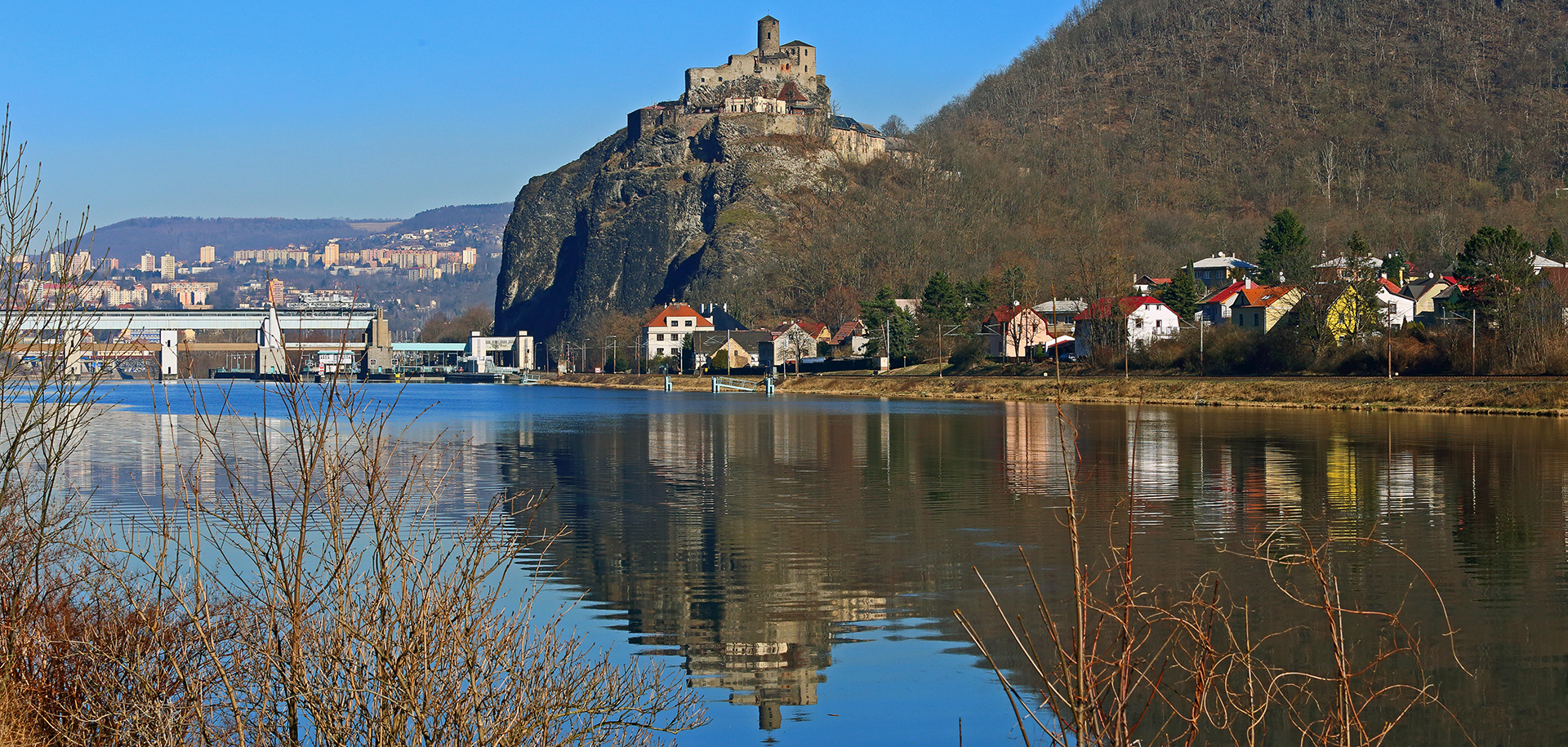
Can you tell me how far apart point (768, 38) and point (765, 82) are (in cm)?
706

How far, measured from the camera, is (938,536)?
18.4m

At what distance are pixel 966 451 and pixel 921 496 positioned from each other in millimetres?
10214

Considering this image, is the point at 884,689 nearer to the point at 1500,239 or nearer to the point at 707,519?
the point at 707,519

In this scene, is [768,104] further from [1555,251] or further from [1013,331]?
[1555,251]

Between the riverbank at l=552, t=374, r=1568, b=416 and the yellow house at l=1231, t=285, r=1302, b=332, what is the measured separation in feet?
49.3

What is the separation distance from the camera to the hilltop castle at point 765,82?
159000 mm

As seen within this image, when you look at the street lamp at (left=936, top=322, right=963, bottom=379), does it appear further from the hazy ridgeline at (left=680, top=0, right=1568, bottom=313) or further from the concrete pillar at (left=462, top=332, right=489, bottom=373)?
the concrete pillar at (left=462, top=332, right=489, bottom=373)

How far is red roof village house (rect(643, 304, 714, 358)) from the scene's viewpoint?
125 meters

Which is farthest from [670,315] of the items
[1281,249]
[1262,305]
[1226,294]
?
[1262,305]

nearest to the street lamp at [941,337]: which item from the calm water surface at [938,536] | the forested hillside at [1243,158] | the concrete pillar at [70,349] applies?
the forested hillside at [1243,158]

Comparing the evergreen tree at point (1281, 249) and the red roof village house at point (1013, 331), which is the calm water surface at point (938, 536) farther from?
the evergreen tree at point (1281, 249)

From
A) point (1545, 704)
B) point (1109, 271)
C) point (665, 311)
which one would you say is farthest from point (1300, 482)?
point (665, 311)

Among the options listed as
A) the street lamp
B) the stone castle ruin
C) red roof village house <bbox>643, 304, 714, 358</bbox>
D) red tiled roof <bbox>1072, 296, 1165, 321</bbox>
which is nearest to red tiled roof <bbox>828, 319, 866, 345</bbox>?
red roof village house <bbox>643, 304, 714, 358</bbox>

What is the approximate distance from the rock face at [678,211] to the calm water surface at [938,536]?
103m
